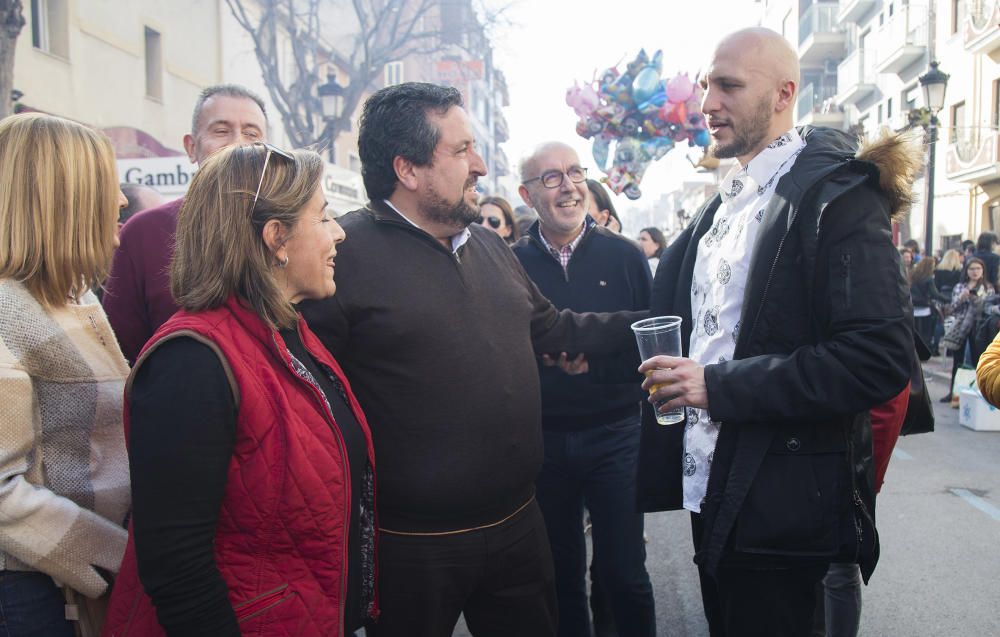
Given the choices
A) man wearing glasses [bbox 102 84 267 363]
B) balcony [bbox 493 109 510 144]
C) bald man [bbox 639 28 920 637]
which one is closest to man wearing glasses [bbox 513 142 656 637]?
bald man [bbox 639 28 920 637]

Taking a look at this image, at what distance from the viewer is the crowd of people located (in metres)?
1.72

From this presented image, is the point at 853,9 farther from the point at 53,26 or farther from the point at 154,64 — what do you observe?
the point at 53,26

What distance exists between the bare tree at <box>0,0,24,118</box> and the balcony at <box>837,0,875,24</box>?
29041mm

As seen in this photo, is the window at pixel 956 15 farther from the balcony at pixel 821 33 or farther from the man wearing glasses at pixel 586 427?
the man wearing glasses at pixel 586 427

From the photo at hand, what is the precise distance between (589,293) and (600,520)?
1046mm

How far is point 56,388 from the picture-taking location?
1.87 m

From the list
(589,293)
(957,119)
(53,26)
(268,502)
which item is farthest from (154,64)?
(957,119)

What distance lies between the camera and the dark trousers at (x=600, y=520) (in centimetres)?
325

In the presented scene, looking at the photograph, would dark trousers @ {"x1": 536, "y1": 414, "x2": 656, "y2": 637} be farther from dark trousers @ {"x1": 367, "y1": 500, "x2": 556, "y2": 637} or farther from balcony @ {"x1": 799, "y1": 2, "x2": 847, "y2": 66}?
balcony @ {"x1": 799, "y1": 2, "x2": 847, "y2": 66}

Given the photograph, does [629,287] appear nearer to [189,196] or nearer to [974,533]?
[189,196]

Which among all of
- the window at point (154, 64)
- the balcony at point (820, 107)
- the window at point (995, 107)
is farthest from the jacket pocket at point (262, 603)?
the balcony at point (820, 107)

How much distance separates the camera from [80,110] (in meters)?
14.1

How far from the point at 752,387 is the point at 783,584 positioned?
0.59m

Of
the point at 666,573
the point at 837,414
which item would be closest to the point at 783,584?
the point at 837,414
